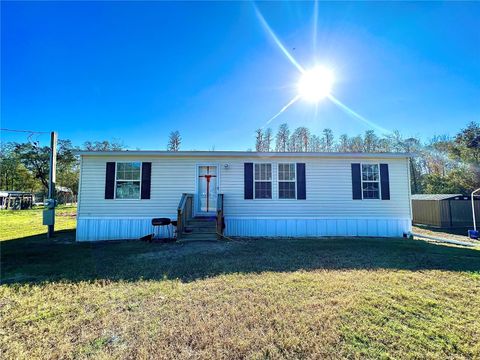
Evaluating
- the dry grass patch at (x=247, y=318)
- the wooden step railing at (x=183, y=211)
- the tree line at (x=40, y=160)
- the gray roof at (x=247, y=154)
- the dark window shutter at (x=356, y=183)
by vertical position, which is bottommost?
the dry grass patch at (x=247, y=318)

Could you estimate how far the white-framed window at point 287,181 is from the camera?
9133 mm

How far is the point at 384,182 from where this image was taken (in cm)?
912

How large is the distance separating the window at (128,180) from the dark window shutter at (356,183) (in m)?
8.30

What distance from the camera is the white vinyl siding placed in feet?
29.0

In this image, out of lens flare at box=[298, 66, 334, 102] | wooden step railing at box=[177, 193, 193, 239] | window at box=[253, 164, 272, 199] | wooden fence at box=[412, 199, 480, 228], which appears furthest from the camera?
wooden fence at box=[412, 199, 480, 228]

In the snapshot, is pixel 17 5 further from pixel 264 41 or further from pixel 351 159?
pixel 351 159

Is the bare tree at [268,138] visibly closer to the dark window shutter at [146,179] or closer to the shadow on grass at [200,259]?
the dark window shutter at [146,179]

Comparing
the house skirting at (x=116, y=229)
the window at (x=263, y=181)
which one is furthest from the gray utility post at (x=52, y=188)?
the window at (x=263, y=181)

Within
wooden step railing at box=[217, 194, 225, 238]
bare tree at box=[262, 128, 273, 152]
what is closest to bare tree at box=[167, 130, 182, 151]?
bare tree at box=[262, 128, 273, 152]

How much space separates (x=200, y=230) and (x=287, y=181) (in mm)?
3805

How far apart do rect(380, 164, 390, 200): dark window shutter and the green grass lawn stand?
3485 millimetres

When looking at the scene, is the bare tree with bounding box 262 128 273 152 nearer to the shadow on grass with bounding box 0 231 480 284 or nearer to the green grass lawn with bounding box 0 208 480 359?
the shadow on grass with bounding box 0 231 480 284

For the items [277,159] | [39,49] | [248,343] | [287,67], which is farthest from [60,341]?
[39,49]

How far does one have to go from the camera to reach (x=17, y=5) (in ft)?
23.2
